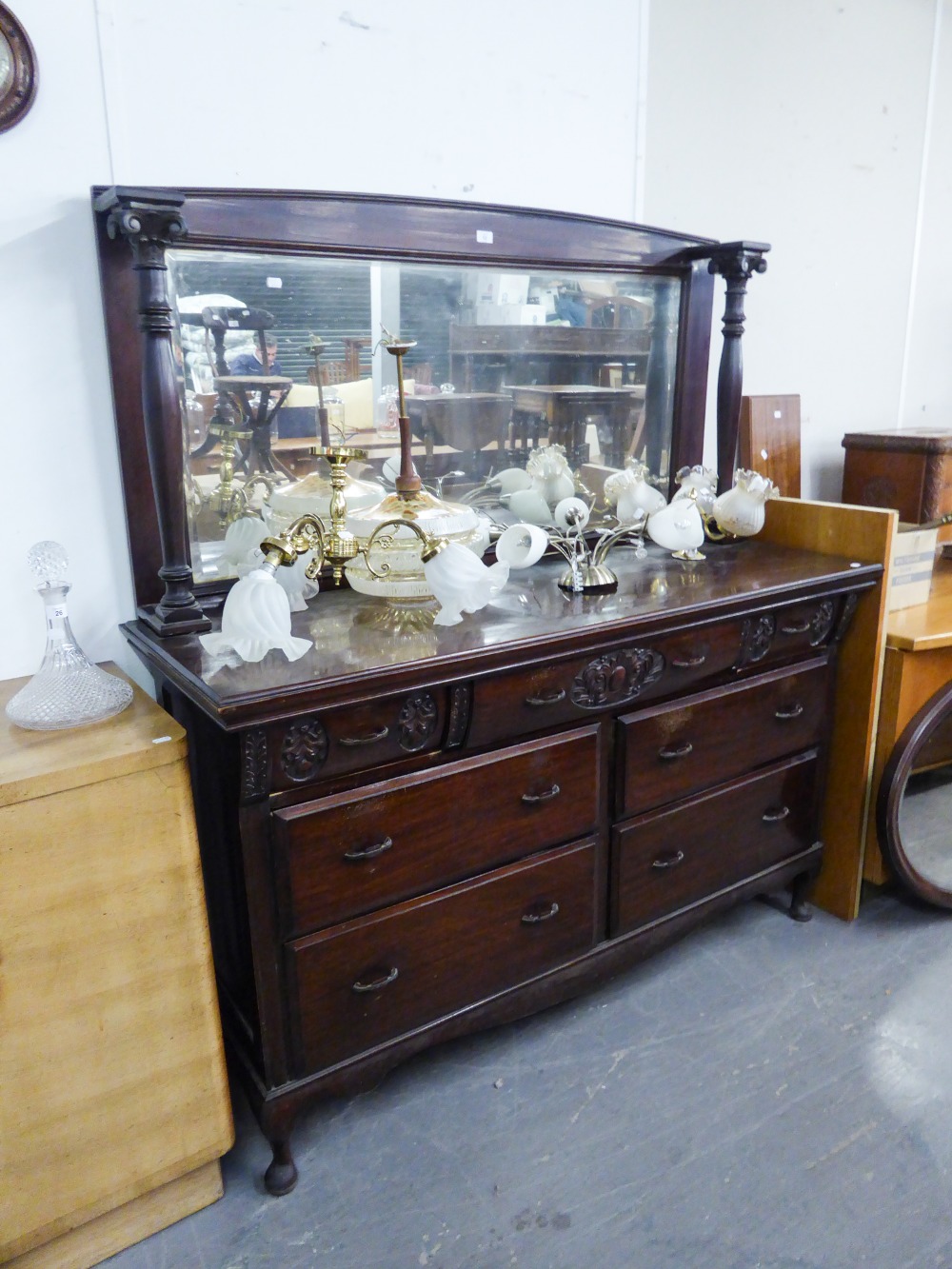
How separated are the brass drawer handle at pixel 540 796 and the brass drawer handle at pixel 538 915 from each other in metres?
0.22

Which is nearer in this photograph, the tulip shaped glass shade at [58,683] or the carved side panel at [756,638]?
the tulip shaped glass shade at [58,683]

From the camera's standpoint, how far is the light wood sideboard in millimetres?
1238

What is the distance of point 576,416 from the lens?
2025mm

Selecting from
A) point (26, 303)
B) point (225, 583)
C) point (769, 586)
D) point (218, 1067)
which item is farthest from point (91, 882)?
point (769, 586)

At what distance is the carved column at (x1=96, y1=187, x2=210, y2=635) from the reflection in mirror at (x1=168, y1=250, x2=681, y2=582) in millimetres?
95

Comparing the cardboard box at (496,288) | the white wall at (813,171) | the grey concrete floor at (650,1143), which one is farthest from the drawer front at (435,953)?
the white wall at (813,171)

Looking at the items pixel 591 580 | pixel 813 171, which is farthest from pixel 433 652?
pixel 813 171

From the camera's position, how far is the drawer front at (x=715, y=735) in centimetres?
172

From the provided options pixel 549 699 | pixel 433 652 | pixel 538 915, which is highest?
pixel 433 652

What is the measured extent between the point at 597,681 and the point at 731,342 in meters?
1.01

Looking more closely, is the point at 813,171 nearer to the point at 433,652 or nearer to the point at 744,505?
the point at 744,505

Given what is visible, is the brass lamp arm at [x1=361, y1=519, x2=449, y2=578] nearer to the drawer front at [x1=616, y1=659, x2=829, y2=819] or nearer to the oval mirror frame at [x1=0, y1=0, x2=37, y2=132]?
the drawer front at [x1=616, y1=659, x2=829, y2=819]

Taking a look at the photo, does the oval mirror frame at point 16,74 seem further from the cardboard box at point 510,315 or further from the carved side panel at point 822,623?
the carved side panel at point 822,623

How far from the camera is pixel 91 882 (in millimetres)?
1275
